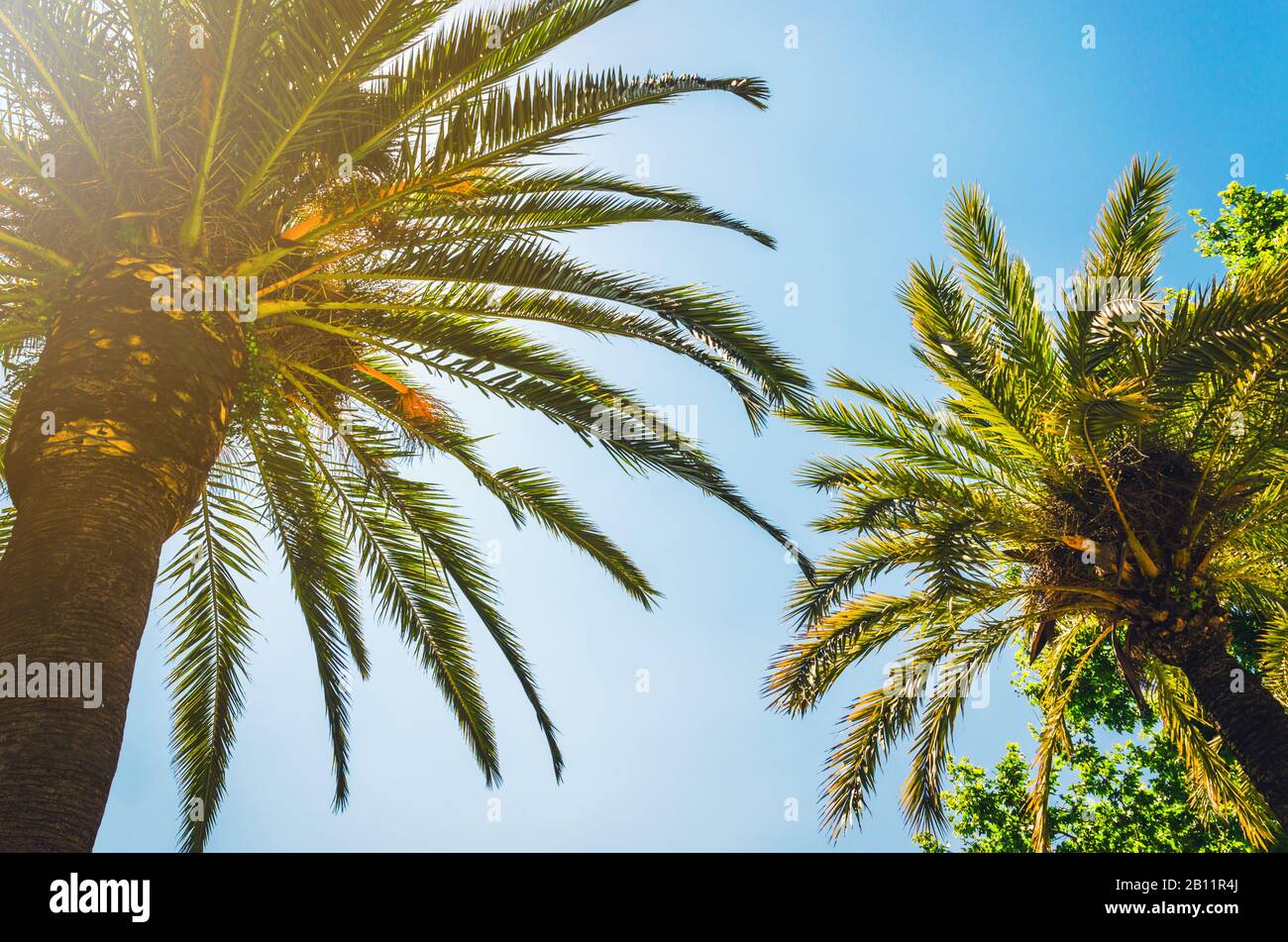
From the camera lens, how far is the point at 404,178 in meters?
5.95

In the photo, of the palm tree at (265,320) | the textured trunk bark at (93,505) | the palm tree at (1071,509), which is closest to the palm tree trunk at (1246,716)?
the palm tree at (1071,509)

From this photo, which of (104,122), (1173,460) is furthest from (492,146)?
(1173,460)

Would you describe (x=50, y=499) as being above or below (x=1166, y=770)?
above

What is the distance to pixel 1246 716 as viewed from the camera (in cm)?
811

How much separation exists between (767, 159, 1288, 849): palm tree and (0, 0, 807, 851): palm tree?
9.86 ft

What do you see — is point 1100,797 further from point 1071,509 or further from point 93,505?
point 93,505

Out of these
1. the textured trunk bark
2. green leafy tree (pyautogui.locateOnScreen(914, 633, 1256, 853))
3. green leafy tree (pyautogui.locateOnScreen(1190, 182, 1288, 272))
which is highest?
green leafy tree (pyautogui.locateOnScreen(1190, 182, 1288, 272))

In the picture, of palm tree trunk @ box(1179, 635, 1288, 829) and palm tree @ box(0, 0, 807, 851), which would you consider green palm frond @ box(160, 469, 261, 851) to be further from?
palm tree trunk @ box(1179, 635, 1288, 829)

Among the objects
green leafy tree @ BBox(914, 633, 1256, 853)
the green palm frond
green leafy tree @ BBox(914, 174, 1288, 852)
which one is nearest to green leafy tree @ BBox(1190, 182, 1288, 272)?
green leafy tree @ BBox(914, 174, 1288, 852)

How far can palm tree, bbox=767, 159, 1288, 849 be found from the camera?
8.30 metres

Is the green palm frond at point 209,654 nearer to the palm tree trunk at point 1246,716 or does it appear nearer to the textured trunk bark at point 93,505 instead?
the textured trunk bark at point 93,505

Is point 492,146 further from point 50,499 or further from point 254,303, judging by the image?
point 50,499
